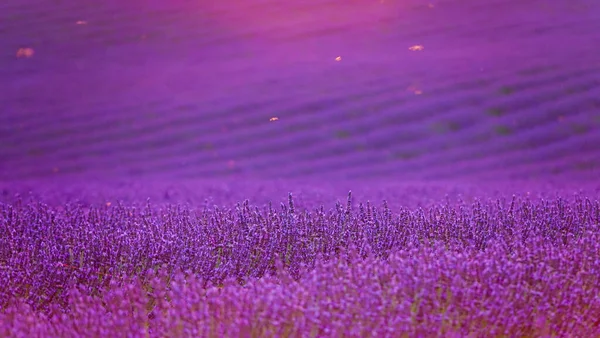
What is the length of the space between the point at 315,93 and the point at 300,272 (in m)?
2.53

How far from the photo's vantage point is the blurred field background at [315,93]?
182 inches

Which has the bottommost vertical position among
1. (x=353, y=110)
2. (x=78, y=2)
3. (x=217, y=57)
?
(x=353, y=110)

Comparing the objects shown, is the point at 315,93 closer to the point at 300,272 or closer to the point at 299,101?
the point at 299,101

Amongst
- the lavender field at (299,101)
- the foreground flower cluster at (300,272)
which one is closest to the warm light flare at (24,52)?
the lavender field at (299,101)

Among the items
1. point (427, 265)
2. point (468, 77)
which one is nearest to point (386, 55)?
point (468, 77)

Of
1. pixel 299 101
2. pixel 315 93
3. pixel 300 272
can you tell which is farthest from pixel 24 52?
pixel 300 272

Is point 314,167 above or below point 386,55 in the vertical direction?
below

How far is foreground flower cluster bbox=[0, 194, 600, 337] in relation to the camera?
199 cm

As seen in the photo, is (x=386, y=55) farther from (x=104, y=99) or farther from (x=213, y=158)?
(x=104, y=99)

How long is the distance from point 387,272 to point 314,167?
8.63 feet

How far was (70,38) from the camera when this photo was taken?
180 inches

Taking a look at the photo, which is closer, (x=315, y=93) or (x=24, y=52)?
(x=24, y=52)

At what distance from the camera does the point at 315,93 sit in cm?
488

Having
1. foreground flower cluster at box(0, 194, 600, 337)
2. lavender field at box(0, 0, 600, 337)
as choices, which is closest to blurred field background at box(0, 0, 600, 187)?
lavender field at box(0, 0, 600, 337)
